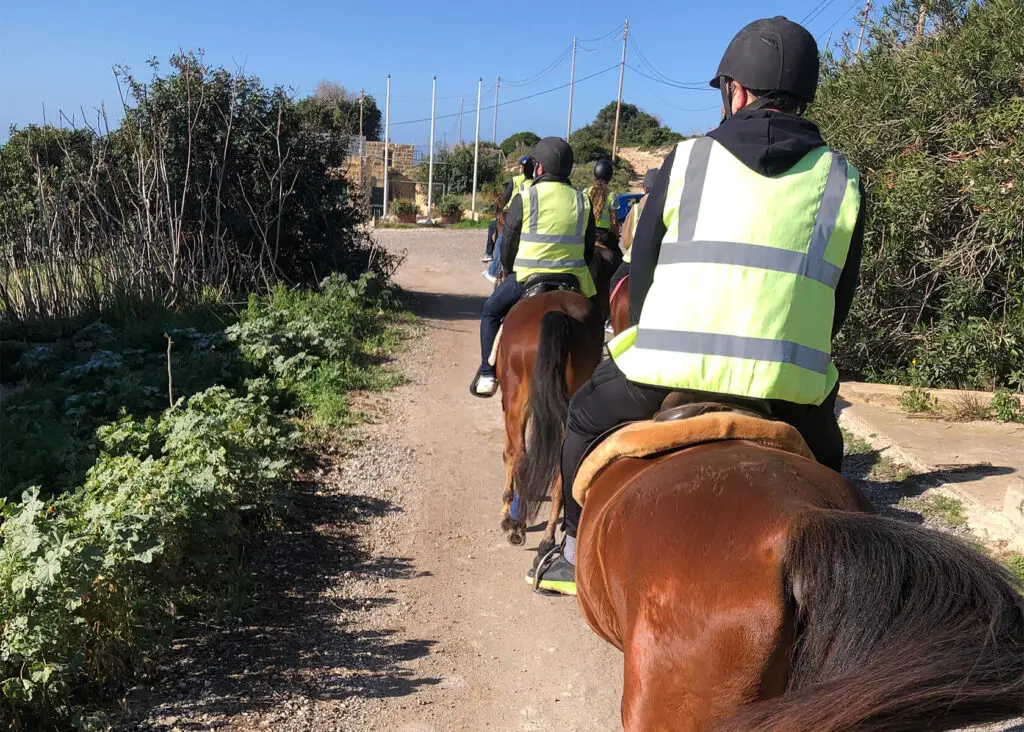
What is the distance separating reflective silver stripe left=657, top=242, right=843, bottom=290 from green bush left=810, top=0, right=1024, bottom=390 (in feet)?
20.3

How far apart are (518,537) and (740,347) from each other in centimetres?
357

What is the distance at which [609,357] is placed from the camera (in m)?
3.22

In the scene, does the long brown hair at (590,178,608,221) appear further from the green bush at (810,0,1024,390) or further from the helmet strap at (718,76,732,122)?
the helmet strap at (718,76,732,122)

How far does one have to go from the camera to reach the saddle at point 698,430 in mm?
2412

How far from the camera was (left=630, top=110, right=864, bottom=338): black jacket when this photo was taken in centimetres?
245

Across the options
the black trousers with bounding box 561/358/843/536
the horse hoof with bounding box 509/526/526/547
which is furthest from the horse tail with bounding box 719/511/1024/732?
the horse hoof with bounding box 509/526/526/547

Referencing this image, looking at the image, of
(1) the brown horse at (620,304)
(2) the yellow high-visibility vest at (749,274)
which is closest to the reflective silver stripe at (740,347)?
(2) the yellow high-visibility vest at (749,274)

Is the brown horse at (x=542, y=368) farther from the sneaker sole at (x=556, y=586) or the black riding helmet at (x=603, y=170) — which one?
the black riding helmet at (x=603, y=170)

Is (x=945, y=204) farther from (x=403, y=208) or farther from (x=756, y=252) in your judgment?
(x=403, y=208)

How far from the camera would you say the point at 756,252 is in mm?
2428

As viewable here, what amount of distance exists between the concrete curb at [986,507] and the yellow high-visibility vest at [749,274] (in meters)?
3.76

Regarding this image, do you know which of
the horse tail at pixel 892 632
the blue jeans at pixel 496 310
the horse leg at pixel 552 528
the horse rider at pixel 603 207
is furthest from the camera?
the horse rider at pixel 603 207

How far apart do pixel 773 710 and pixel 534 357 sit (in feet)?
13.0

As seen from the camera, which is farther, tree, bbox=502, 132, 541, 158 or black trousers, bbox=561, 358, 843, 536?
tree, bbox=502, 132, 541, 158
